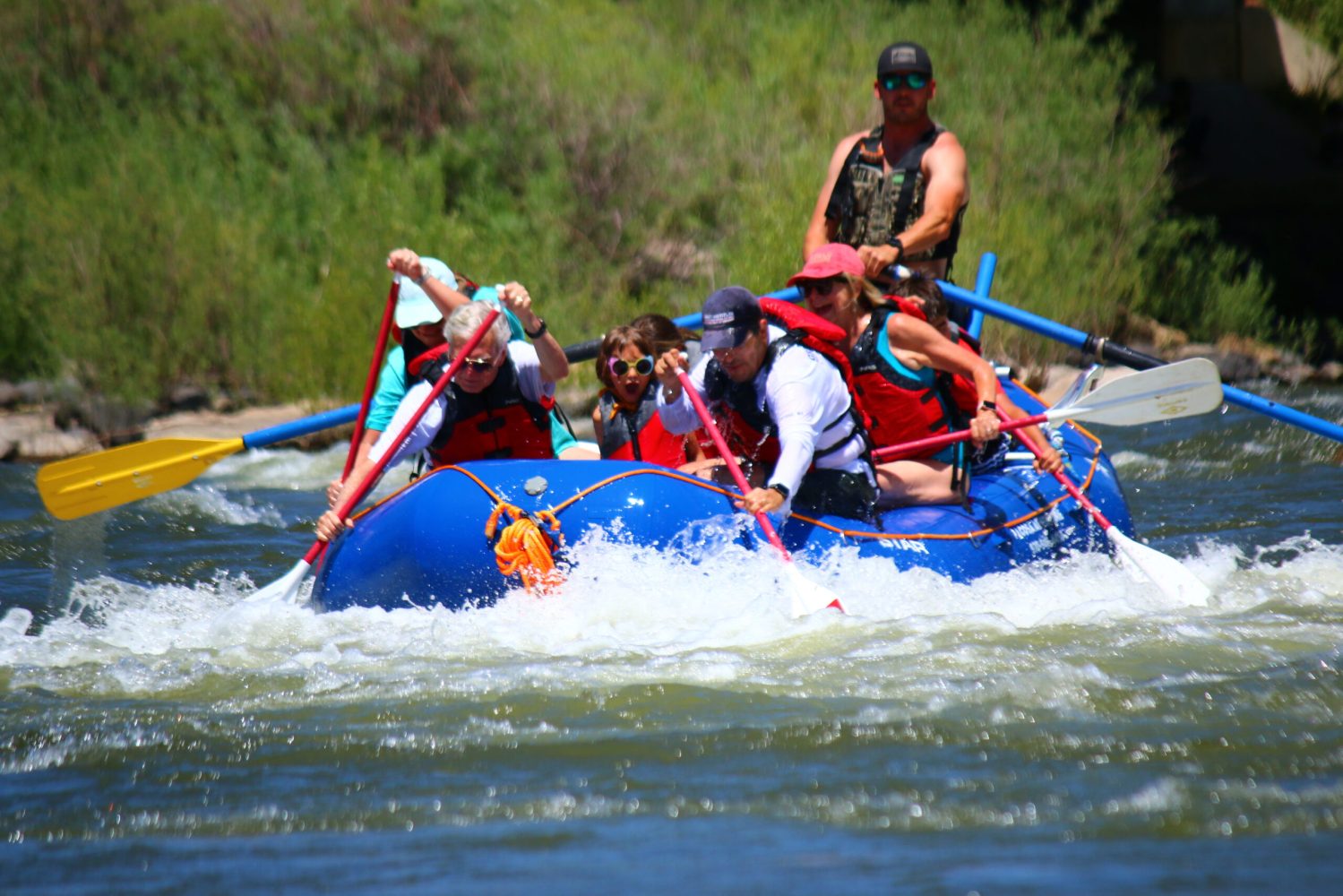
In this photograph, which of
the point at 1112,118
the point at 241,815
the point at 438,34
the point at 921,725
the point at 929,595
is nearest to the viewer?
the point at 241,815

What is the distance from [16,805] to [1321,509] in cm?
590

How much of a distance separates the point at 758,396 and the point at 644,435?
82 cm

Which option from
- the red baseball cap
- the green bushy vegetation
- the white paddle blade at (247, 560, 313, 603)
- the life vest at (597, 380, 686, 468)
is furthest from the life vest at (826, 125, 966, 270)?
the green bushy vegetation

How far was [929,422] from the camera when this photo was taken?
503cm

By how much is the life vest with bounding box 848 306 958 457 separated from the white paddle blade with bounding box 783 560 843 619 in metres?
0.88

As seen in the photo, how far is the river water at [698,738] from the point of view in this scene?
2.84m

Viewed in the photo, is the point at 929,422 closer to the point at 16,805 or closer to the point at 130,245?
Answer: the point at 16,805

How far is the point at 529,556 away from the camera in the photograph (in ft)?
13.8

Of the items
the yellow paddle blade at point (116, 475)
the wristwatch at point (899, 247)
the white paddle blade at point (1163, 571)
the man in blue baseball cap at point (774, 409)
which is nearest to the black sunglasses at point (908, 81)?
the wristwatch at point (899, 247)

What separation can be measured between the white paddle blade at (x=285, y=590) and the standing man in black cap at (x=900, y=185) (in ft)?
7.05

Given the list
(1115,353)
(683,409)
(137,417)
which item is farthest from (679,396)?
(137,417)

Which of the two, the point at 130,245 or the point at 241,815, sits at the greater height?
the point at 241,815

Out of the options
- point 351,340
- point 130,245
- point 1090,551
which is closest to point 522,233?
point 351,340

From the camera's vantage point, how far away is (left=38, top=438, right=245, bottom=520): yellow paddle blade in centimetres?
544
